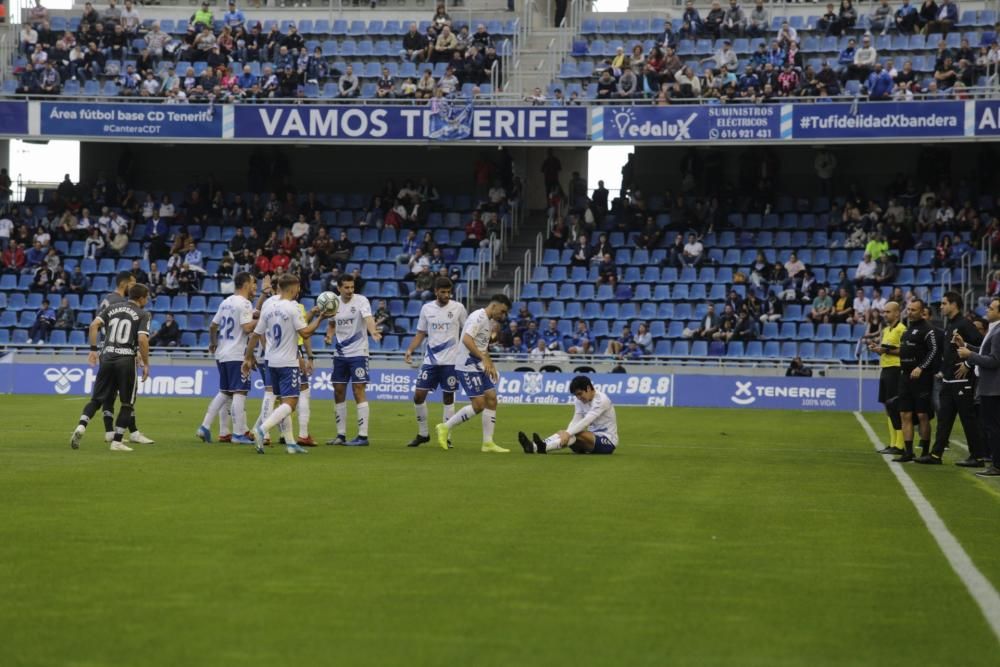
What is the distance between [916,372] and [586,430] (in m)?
4.19

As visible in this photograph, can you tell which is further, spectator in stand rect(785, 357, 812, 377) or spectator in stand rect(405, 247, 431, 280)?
spectator in stand rect(405, 247, 431, 280)

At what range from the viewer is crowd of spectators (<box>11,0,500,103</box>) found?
146ft

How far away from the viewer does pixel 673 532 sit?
1114cm

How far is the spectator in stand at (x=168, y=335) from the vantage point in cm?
4028

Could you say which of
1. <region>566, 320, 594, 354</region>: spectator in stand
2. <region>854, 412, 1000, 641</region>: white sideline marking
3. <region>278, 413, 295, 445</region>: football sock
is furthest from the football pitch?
<region>566, 320, 594, 354</region>: spectator in stand

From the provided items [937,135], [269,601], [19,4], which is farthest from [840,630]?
[19,4]

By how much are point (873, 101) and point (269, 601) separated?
3519 cm

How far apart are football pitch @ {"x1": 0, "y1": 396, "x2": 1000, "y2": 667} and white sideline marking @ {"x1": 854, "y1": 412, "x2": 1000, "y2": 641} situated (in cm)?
8

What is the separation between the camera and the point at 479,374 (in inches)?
767

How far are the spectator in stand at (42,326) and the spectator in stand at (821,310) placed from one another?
2042 cm

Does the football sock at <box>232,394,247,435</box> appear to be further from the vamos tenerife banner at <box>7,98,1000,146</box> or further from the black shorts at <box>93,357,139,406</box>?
the vamos tenerife banner at <box>7,98,1000,146</box>

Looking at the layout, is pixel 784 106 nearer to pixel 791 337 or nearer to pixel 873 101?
pixel 873 101

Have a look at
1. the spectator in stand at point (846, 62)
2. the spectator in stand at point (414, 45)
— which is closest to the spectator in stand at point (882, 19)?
the spectator in stand at point (846, 62)

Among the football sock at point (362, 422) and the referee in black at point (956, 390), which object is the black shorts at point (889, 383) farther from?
the football sock at point (362, 422)
